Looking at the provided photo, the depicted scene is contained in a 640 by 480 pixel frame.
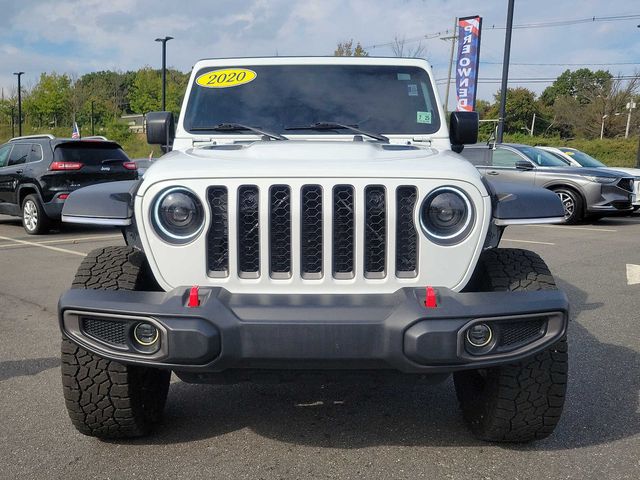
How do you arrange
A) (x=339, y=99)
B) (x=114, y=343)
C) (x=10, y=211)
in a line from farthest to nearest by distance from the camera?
1. (x=10, y=211)
2. (x=339, y=99)
3. (x=114, y=343)

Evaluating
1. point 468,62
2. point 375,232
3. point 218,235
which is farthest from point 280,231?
point 468,62

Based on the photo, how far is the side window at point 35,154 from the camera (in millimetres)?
11383

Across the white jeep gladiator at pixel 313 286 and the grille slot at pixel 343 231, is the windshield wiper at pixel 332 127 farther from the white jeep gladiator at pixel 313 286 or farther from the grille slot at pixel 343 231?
the grille slot at pixel 343 231

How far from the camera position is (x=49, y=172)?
11.1 metres

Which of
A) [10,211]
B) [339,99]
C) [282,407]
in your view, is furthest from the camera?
[10,211]

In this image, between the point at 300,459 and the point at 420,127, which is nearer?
the point at 300,459

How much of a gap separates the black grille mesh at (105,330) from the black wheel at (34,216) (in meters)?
9.23

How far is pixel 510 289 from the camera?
2729 mm

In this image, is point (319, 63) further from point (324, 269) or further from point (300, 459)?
point (300, 459)

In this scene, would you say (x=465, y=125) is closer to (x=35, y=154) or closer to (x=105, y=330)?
(x=105, y=330)

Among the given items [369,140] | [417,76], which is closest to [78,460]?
[369,140]

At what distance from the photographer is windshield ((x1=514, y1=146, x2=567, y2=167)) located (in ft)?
45.3

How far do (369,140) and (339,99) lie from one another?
43cm

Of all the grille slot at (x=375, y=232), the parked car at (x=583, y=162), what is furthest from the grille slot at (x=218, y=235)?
the parked car at (x=583, y=162)
